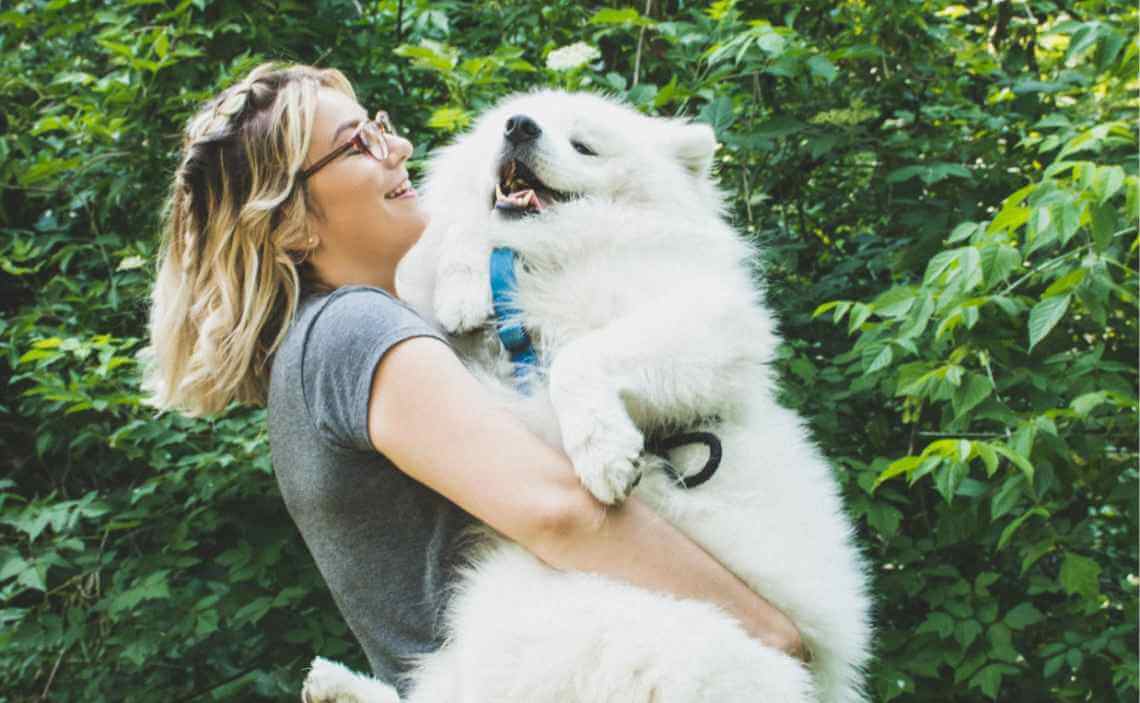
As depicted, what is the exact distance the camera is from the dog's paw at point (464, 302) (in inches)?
83.6

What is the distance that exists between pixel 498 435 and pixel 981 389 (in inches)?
70.2

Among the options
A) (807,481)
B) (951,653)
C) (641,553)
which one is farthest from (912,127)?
(641,553)

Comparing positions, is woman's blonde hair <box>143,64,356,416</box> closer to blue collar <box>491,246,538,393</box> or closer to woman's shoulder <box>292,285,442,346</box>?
woman's shoulder <box>292,285,442,346</box>

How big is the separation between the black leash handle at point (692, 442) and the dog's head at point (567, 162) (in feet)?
2.14

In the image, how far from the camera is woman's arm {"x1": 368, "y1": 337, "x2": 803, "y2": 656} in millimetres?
1620

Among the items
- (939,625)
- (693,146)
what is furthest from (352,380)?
(939,625)

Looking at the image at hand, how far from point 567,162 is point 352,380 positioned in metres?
0.90

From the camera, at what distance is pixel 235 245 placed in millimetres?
2102

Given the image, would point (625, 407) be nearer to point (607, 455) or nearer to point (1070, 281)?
point (607, 455)

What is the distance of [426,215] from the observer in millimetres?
2330

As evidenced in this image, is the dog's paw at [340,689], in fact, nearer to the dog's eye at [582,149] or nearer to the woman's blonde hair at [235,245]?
the woman's blonde hair at [235,245]

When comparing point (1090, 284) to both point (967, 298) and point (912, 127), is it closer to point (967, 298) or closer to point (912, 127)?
point (967, 298)

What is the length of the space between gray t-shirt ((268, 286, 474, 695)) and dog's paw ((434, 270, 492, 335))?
0.27m

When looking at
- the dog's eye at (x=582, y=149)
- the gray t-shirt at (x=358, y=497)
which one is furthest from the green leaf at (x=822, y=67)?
the gray t-shirt at (x=358, y=497)
